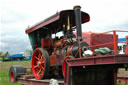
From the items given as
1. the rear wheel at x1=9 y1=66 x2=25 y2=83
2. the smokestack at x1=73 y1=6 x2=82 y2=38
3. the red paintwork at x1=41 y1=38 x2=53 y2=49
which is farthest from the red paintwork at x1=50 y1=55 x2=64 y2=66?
the rear wheel at x1=9 y1=66 x2=25 y2=83

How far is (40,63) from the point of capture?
324 inches

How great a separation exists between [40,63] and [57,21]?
216cm

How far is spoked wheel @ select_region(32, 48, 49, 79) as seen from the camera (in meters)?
7.79

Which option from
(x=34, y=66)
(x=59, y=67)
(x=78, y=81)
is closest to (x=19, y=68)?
→ (x=34, y=66)

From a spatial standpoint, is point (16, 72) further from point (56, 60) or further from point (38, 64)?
point (56, 60)

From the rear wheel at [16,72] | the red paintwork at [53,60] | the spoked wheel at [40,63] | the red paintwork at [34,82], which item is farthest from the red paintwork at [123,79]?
the rear wheel at [16,72]

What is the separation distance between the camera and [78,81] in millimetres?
5875

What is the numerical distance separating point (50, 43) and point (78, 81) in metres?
3.19

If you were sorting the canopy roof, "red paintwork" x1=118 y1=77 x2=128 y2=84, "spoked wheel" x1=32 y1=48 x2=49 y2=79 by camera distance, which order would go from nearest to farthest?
the canopy roof < "spoked wheel" x1=32 y1=48 x2=49 y2=79 < "red paintwork" x1=118 y1=77 x2=128 y2=84

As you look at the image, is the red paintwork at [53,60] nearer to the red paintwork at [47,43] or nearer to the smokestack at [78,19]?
the red paintwork at [47,43]

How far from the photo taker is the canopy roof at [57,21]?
745 centimetres

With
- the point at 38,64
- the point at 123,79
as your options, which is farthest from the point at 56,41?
the point at 123,79

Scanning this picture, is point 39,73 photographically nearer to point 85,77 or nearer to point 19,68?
point 19,68

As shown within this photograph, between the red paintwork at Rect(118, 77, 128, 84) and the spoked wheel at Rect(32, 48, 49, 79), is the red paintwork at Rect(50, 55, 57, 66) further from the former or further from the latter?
the red paintwork at Rect(118, 77, 128, 84)
